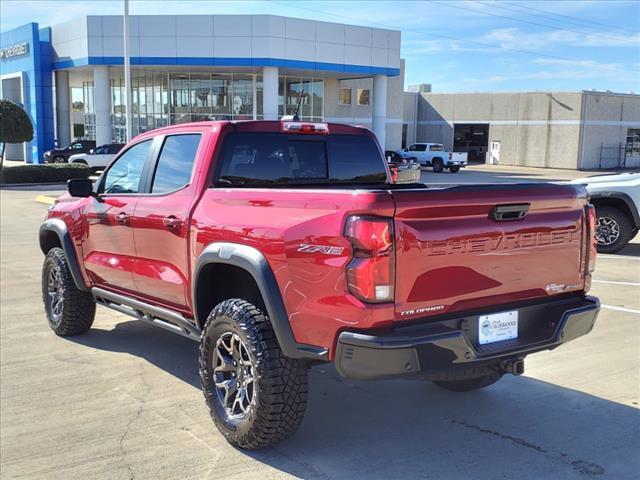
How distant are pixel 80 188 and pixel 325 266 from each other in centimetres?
325

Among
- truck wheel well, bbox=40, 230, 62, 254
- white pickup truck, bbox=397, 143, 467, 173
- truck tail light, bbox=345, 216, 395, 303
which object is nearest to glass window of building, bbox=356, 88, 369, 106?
white pickup truck, bbox=397, 143, 467, 173

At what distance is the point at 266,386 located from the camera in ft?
12.2

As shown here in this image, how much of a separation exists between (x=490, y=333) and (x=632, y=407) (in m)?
1.75

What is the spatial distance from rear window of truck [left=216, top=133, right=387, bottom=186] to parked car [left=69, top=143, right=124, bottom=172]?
29840 mm

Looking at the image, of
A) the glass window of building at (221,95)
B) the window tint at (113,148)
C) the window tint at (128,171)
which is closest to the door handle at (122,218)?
the window tint at (128,171)

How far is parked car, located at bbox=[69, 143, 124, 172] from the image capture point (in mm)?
33125

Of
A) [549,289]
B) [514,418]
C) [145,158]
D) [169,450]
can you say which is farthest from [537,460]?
[145,158]

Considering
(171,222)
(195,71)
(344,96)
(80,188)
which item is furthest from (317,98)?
(171,222)

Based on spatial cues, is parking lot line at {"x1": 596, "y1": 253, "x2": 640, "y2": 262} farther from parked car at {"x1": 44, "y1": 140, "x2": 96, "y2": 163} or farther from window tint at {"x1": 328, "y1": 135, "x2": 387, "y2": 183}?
parked car at {"x1": 44, "y1": 140, "x2": 96, "y2": 163}

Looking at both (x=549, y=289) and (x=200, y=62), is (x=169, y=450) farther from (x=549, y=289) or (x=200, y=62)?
(x=200, y=62)

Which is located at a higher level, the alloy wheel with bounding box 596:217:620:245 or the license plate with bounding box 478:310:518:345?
the license plate with bounding box 478:310:518:345

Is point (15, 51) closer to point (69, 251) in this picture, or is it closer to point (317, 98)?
point (317, 98)

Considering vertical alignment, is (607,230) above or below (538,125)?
below

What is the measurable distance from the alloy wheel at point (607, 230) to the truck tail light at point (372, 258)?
356 inches
